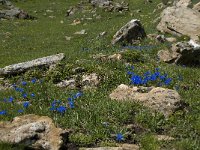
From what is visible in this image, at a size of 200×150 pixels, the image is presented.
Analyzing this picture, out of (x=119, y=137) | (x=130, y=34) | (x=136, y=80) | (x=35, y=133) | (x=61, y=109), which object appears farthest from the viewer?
(x=130, y=34)

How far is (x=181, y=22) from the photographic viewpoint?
3250cm

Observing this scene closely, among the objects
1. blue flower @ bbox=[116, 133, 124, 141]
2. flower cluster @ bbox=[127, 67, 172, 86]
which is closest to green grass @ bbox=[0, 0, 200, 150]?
blue flower @ bbox=[116, 133, 124, 141]

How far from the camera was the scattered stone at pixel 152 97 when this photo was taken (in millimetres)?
12703

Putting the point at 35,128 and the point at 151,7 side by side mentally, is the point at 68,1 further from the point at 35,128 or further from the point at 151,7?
the point at 35,128

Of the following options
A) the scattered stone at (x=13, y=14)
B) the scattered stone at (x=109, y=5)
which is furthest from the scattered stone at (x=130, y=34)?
the scattered stone at (x=13, y=14)

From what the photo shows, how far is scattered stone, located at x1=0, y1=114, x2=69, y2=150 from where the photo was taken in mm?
10383

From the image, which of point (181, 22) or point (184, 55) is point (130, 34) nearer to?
point (181, 22)

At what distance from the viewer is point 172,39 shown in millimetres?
30172

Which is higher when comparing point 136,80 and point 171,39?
point 136,80

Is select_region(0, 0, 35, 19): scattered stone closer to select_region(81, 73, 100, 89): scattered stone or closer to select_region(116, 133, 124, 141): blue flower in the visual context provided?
select_region(81, 73, 100, 89): scattered stone

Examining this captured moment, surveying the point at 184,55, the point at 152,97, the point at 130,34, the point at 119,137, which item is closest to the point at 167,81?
the point at 152,97

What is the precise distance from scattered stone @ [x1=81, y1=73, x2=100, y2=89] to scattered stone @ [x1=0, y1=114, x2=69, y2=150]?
15.6 ft

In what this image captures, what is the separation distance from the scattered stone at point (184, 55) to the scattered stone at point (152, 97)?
6.71 m

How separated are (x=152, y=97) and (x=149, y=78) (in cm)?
251
